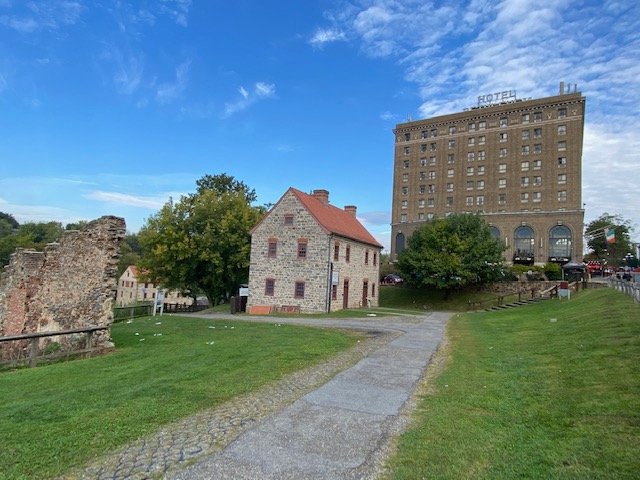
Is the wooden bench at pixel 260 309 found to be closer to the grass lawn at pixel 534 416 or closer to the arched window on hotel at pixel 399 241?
the grass lawn at pixel 534 416

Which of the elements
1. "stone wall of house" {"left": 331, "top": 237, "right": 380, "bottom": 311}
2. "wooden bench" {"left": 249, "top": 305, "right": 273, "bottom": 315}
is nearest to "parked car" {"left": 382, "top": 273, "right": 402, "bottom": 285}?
"stone wall of house" {"left": 331, "top": 237, "right": 380, "bottom": 311}

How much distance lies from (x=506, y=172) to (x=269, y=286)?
50.1 metres

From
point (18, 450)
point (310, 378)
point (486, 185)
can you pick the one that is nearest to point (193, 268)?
point (310, 378)

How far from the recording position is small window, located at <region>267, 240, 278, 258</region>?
3153 centimetres

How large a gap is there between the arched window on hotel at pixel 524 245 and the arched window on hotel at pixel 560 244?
92.7 inches

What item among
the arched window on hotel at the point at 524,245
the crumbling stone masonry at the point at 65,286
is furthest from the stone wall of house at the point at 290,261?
the arched window on hotel at the point at 524,245

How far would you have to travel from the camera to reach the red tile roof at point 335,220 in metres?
31.3

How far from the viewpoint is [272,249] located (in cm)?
3166

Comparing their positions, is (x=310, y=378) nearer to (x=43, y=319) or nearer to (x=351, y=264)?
(x=43, y=319)

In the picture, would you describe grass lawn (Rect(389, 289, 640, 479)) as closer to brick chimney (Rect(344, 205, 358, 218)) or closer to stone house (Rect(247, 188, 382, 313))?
stone house (Rect(247, 188, 382, 313))

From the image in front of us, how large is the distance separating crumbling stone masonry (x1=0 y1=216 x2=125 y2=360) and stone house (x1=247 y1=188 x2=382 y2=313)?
14926 millimetres

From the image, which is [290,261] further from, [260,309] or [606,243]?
[606,243]

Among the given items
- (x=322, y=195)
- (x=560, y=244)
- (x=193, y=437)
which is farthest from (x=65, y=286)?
(x=560, y=244)

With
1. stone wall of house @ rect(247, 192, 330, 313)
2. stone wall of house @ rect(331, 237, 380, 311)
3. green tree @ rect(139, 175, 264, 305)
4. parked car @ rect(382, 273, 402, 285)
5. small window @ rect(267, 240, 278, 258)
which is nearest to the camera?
stone wall of house @ rect(247, 192, 330, 313)
